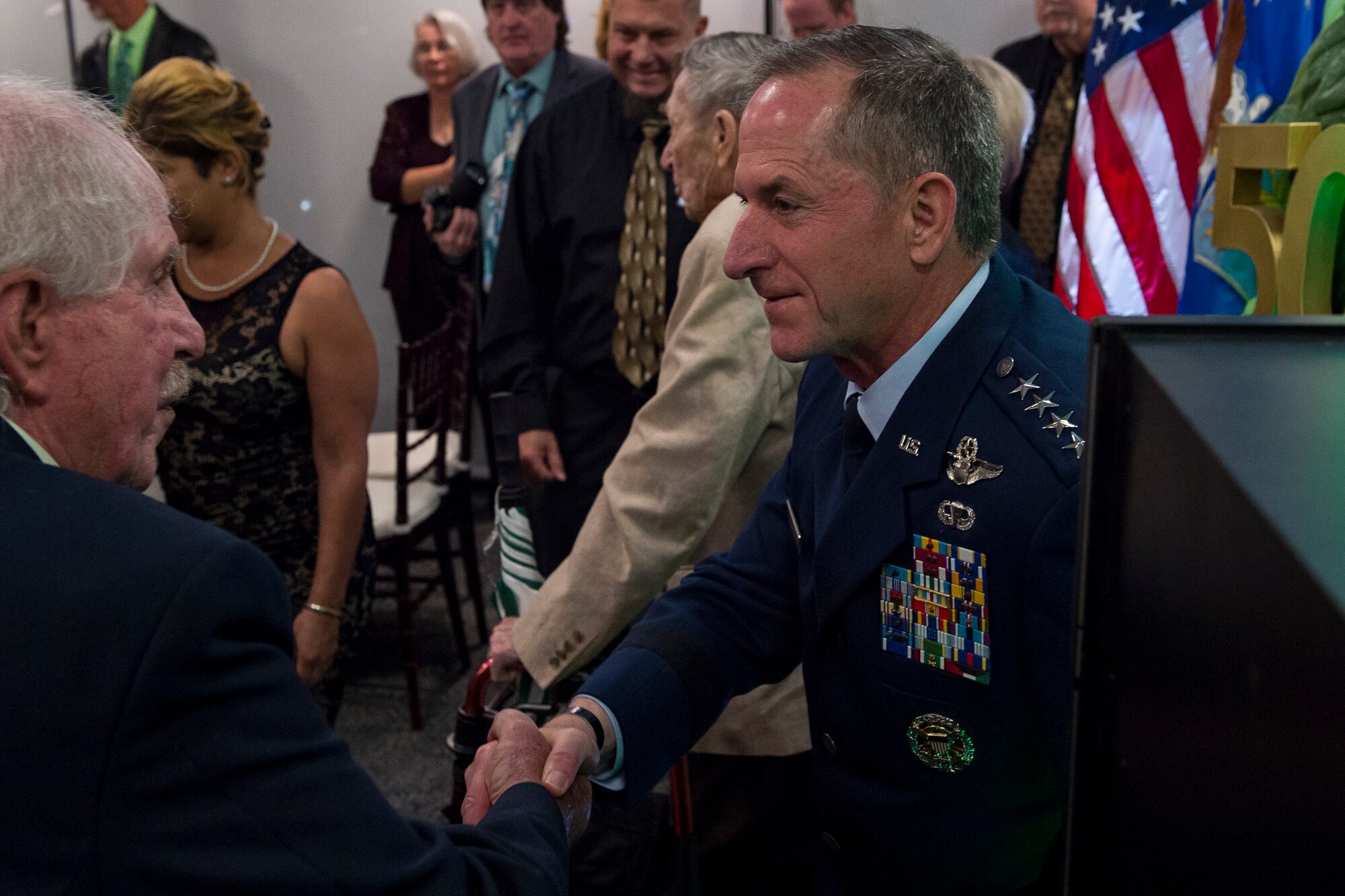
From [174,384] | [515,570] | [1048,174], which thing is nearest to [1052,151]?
[1048,174]

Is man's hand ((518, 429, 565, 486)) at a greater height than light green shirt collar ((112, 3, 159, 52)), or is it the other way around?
light green shirt collar ((112, 3, 159, 52))

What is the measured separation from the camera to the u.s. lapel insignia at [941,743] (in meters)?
1.14

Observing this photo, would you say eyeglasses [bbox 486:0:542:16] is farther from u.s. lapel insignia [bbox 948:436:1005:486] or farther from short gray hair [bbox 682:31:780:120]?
u.s. lapel insignia [bbox 948:436:1005:486]

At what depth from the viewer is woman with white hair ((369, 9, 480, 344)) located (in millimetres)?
4871

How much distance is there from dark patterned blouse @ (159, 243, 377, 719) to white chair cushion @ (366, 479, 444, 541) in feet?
3.70

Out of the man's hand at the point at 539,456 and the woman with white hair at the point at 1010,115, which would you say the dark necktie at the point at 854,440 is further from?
the man's hand at the point at 539,456

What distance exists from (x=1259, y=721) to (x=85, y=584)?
644mm

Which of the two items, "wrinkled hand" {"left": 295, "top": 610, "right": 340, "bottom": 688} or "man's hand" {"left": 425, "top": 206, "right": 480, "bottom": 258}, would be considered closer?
"wrinkled hand" {"left": 295, "top": 610, "right": 340, "bottom": 688}

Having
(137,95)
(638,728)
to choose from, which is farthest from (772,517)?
(137,95)

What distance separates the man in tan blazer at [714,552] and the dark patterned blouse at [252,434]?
0.53 m

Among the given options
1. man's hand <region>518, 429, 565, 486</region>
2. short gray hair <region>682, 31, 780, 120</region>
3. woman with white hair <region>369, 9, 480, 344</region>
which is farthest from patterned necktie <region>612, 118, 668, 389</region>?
woman with white hair <region>369, 9, 480, 344</region>

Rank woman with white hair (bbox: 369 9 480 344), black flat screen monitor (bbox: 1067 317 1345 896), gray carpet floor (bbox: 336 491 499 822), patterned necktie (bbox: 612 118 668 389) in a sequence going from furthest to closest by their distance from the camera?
1. woman with white hair (bbox: 369 9 480 344)
2. gray carpet floor (bbox: 336 491 499 822)
3. patterned necktie (bbox: 612 118 668 389)
4. black flat screen monitor (bbox: 1067 317 1345 896)

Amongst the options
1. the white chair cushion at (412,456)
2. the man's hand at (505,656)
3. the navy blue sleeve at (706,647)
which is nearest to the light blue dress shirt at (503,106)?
the white chair cushion at (412,456)

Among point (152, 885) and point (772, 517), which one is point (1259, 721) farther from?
point (772, 517)
